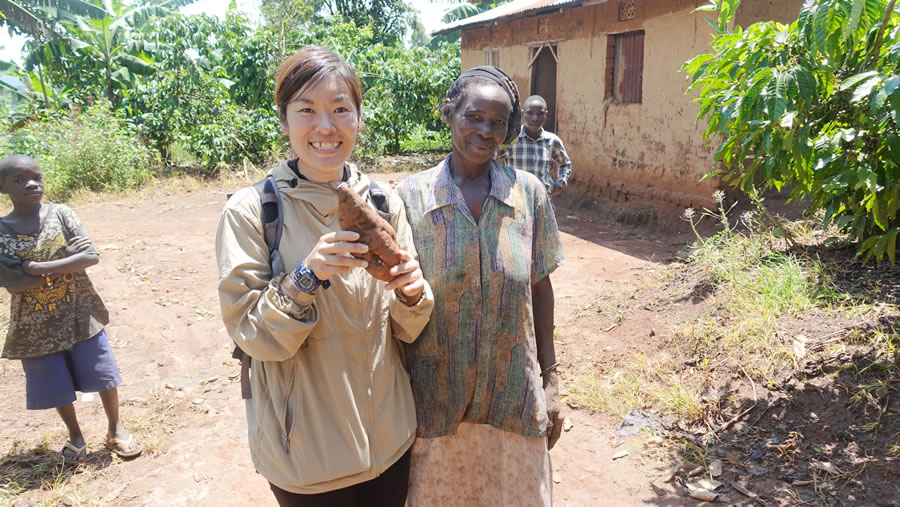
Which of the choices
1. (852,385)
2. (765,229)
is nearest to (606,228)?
(765,229)

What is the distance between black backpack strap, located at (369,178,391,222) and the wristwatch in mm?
333

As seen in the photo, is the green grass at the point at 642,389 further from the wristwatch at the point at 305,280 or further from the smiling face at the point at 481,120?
the wristwatch at the point at 305,280

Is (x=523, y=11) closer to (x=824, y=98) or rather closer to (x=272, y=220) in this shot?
(x=824, y=98)

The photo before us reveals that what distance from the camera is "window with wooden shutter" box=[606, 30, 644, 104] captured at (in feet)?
25.4

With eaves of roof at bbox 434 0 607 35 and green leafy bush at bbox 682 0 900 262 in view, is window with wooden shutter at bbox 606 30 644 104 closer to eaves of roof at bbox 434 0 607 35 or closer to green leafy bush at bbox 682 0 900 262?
eaves of roof at bbox 434 0 607 35

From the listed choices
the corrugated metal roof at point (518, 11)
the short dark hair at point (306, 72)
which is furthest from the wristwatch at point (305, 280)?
the corrugated metal roof at point (518, 11)

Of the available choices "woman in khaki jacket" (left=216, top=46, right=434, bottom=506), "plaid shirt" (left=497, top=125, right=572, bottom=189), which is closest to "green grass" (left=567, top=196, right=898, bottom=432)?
"plaid shirt" (left=497, top=125, right=572, bottom=189)

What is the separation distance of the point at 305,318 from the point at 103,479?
2.51m

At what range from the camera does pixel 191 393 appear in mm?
4094

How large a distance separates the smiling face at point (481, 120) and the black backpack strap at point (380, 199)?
300 mm

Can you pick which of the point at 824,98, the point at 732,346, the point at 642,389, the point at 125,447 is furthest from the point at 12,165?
the point at 732,346

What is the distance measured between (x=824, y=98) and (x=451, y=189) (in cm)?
193

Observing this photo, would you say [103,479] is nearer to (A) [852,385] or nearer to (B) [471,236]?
(B) [471,236]

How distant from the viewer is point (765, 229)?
527 cm
